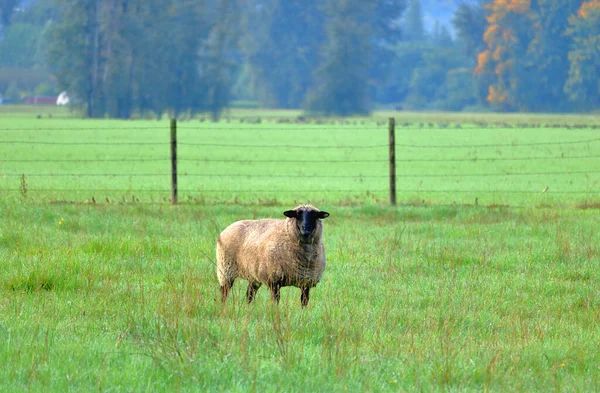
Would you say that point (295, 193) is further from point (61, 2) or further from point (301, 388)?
point (61, 2)

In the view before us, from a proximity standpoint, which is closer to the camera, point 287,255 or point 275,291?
point 287,255

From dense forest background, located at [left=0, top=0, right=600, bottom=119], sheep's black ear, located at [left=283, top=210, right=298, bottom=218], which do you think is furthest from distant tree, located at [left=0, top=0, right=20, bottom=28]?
sheep's black ear, located at [left=283, top=210, right=298, bottom=218]

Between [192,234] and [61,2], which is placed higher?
[61,2]

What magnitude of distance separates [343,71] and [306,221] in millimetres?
96225

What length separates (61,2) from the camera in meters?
85.9

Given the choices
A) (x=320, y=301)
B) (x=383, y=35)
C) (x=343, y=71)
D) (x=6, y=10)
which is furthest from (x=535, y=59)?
(x=320, y=301)

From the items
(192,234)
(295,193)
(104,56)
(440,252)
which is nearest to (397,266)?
(440,252)

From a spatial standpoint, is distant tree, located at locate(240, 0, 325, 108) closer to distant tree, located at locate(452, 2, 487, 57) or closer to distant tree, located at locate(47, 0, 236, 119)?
distant tree, located at locate(452, 2, 487, 57)

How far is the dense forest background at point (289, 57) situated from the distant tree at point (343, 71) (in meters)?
0.12

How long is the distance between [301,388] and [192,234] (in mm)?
8050

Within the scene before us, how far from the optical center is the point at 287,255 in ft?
32.3

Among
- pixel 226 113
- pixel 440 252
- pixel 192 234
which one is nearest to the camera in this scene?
pixel 440 252

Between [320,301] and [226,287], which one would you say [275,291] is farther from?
[226,287]

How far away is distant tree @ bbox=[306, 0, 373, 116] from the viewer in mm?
103875
